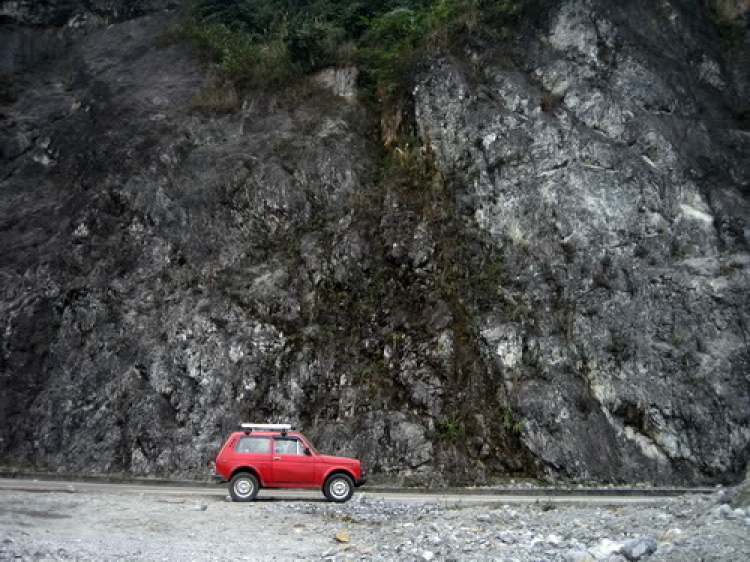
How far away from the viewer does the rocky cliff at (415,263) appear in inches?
763

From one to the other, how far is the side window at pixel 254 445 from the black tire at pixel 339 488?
1.43m

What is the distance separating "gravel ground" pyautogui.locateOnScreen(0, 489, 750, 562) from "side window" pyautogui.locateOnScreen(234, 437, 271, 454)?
3.76 ft

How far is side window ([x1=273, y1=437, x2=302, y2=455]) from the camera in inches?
585

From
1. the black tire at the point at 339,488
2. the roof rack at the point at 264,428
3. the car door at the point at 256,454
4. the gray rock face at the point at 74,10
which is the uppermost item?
the gray rock face at the point at 74,10

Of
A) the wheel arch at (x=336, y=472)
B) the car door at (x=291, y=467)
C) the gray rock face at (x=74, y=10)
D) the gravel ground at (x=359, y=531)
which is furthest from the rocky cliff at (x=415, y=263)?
the gray rock face at (x=74, y=10)

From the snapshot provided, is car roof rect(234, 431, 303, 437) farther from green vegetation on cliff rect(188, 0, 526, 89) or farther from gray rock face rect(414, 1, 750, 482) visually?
green vegetation on cliff rect(188, 0, 526, 89)

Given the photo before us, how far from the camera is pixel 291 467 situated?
1476 centimetres

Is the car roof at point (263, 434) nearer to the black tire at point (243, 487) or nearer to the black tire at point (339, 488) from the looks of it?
the black tire at point (243, 487)

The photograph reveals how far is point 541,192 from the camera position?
2389 centimetres

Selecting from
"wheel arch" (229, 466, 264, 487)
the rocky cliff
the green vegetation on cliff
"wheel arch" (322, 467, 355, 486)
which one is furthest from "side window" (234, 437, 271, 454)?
the green vegetation on cliff

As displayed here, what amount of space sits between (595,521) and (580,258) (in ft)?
41.2

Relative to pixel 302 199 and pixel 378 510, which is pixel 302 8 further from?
pixel 378 510

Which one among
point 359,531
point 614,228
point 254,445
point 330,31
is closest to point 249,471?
point 254,445

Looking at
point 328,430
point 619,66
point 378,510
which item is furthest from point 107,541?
point 619,66
